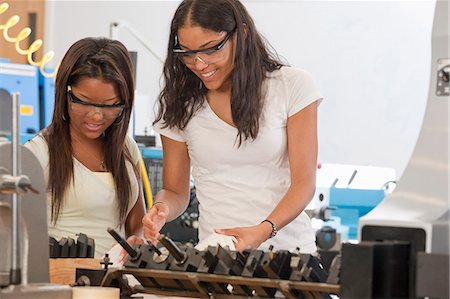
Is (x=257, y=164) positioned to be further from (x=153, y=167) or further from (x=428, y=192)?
(x=153, y=167)

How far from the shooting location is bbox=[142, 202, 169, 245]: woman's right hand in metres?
2.11

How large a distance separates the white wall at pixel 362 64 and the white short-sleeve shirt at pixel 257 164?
4.36 meters

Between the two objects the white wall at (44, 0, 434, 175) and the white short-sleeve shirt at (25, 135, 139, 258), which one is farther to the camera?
the white wall at (44, 0, 434, 175)

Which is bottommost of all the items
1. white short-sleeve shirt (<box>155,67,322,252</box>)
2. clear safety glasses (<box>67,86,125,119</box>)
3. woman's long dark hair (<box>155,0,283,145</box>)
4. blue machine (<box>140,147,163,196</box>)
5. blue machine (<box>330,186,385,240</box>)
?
blue machine (<box>330,186,385,240</box>)

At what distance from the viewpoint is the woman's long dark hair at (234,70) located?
2.19 metres

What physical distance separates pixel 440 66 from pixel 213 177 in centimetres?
94

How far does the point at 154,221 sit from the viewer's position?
2.14 meters

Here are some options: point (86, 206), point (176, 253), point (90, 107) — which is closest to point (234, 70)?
point (90, 107)

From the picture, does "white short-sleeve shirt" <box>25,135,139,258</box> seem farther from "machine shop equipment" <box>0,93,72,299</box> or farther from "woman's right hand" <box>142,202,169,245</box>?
"machine shop equipment" <box>0,93,72,299</box>

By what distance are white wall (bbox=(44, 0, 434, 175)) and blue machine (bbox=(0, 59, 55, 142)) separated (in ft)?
3.56

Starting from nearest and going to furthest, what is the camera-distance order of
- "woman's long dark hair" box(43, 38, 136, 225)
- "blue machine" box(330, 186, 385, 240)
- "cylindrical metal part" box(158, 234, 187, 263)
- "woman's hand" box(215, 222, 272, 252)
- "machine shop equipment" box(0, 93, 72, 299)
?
"machine shop equipment" box(0, 93, 72, 299), "cylindrical metal part" box(158, 234, 187, 263), "woman's hand" box(215, 222, 272, 252), "woman's long dark hair" box(43, 38, 136, 225), "blue machine" box(330, 186, 385, 240)

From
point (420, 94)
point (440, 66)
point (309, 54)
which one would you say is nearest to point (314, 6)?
point (309, 54)

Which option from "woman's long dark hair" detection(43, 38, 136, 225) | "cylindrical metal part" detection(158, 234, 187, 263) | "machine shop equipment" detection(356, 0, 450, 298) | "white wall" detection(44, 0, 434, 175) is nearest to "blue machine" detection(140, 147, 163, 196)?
"white wall" detection(44, 0, 434, 175)

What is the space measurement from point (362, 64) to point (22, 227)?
5.53 meters
